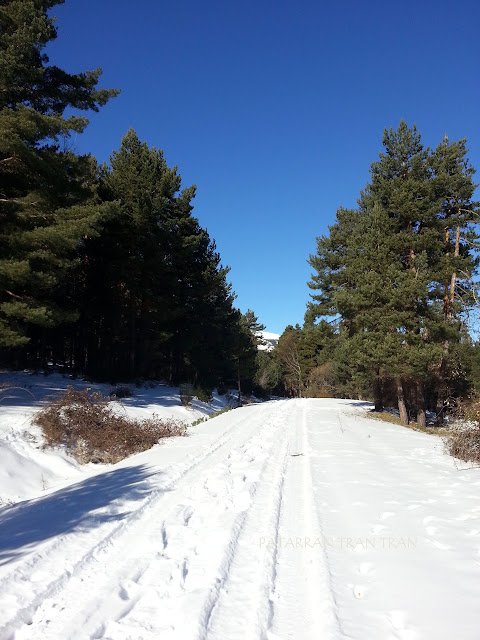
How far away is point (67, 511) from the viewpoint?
188 inches

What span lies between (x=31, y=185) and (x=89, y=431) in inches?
304

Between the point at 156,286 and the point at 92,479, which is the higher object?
the point at 156,286

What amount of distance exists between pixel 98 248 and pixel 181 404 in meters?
8.34

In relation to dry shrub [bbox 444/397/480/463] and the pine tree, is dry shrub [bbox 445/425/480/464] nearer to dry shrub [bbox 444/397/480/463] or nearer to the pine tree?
dry shrub [bbox 444/397/480/463]

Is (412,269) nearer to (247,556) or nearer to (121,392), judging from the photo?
(121,392)

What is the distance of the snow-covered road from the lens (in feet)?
8.55

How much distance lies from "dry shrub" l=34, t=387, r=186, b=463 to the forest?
6.80ft

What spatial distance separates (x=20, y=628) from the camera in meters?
2.54

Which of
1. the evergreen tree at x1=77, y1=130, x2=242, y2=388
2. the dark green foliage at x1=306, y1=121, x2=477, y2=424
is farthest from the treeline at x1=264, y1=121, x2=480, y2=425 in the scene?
the evergreen tree at x1=77, y1=130, x2=242, y2=388

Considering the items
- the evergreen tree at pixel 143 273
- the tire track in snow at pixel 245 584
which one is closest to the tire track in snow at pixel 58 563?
the tire track in snow at pixel 245 584

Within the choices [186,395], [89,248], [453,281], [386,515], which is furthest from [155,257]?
[386,515]

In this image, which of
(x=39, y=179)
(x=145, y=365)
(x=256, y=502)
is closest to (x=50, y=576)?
(x=256, y=502)

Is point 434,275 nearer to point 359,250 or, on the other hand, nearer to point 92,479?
point 359,250

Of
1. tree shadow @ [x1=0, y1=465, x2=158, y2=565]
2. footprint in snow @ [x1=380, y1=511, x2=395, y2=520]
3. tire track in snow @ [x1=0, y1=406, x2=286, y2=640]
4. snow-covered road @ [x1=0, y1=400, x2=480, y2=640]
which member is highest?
footprint in snow @ [x1=380, y1=511, x2=395, y2=520]
